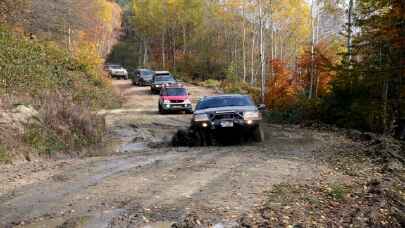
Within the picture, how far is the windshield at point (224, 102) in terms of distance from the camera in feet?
52.2

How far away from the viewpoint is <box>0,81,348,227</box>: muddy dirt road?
6664mm

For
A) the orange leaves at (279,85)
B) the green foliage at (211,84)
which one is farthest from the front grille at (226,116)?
the green foliage at (211,84)

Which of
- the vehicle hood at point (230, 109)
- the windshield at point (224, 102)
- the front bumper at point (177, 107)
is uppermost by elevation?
the windshield at point (224, 102)

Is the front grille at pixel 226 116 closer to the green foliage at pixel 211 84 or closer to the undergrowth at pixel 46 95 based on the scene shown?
the undergrowth at pixel 46 95

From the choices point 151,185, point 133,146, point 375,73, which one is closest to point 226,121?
point 133,146

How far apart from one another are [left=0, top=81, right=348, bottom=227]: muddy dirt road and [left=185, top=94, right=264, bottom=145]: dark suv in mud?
750mm

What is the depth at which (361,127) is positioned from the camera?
63.5 feet

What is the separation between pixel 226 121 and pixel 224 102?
1327 millimetres

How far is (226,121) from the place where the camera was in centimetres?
1488

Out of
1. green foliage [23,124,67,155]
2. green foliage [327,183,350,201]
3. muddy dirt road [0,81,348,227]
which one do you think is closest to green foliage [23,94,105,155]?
green foliage [23,124,67,155]

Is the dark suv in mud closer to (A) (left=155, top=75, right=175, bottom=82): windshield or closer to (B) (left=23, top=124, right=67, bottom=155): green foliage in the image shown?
(B) (left=23, top=124, right=67, bottom=155): green foliage

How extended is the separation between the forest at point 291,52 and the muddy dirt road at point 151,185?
4247 mm

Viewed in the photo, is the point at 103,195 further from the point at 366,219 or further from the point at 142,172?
the point at 366,219

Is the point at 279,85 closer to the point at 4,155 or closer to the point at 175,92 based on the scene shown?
the point at 175,92
